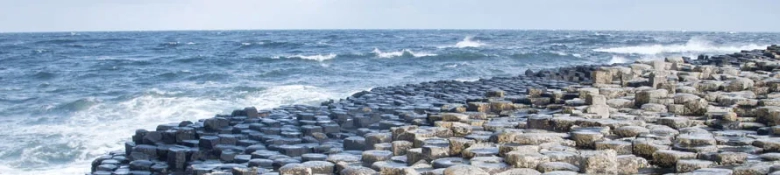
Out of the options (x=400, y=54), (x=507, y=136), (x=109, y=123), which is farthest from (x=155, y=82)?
(x=507, y=136)

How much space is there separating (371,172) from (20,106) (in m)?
15.7

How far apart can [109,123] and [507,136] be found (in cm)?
1097

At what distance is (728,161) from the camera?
605 cm

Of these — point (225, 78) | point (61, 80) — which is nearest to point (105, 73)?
point (61, 80)

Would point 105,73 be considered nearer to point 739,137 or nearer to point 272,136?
point 272,136

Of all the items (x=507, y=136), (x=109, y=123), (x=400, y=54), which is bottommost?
(x=400, y=54)

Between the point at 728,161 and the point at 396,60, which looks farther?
the point at 396,60

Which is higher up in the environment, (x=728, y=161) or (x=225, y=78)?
(x=728, y=161)

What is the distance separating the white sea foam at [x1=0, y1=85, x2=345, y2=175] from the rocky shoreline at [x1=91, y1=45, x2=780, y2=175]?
8.66ft

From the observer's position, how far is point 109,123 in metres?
16.3

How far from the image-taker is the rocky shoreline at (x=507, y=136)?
6164 millimetres

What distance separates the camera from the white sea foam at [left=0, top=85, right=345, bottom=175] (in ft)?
40.9

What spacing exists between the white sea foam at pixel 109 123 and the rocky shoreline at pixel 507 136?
2639 mm

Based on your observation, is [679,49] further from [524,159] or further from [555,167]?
[555,167]
